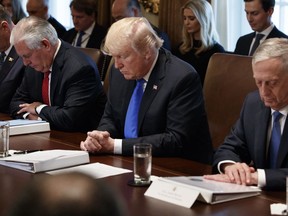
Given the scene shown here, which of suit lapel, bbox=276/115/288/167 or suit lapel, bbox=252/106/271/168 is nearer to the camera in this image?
suit lapel, bbox=276/115/288/167

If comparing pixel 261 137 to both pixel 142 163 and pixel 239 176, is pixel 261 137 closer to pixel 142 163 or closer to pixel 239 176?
pixel 239 176

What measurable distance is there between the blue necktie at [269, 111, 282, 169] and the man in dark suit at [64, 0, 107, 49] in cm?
384

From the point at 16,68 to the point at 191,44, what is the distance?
169 cm

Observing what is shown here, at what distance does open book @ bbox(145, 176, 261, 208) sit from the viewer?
1649 millimetres

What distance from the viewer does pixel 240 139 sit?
2369 millimetres

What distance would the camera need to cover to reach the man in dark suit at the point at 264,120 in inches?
84.9

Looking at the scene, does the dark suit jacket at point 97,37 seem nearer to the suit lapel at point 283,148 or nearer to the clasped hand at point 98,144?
the clasped hand at point 98,144

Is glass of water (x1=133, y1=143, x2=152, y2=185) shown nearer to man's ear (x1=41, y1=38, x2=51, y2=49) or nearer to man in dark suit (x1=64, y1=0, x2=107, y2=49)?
man's ear (x1=41, y1=38, x2=51, y2=49)

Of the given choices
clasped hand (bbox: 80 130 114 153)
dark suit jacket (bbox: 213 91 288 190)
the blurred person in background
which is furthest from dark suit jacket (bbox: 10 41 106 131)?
the blurred person in background

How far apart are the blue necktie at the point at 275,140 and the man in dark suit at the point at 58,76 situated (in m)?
1.32

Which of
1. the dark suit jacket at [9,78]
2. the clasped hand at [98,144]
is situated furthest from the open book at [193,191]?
the dark suit jacket at [9,78]

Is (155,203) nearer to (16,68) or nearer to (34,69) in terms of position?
(34,69)

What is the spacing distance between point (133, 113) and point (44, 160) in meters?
0.79

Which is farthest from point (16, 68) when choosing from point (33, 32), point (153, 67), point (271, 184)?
point (271, 184)
